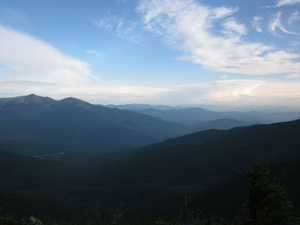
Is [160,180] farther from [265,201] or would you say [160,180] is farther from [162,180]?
[265,201]

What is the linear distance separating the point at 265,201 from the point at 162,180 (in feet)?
316

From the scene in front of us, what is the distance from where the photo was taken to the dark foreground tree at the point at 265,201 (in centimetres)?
1775

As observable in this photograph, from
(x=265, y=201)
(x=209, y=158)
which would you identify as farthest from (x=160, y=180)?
(x=265, y=201)

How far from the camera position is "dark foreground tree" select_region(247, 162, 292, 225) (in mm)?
17750

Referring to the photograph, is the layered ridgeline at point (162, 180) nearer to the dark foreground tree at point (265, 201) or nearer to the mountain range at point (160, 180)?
the mountain range at point (160, 180)

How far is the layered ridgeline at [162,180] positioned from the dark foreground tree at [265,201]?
24287 millimetres

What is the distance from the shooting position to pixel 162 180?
4390 inches

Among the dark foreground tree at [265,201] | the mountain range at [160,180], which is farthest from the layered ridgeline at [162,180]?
the dark foreground tree at [265,201]

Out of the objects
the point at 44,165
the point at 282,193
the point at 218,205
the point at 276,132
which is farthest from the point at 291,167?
the point at 44,165

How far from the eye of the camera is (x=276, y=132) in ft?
406

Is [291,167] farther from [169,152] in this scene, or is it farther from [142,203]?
[169,152]

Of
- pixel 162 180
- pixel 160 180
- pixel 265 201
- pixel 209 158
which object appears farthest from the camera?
pixel 209 158

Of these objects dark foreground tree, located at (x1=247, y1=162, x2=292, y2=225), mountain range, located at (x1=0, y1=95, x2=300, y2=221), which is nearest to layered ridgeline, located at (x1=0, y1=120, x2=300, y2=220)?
mountain range, located at (x1=0, y1=95, x2=300, y2=221)

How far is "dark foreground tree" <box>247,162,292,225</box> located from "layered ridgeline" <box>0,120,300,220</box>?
24287 millimetres
